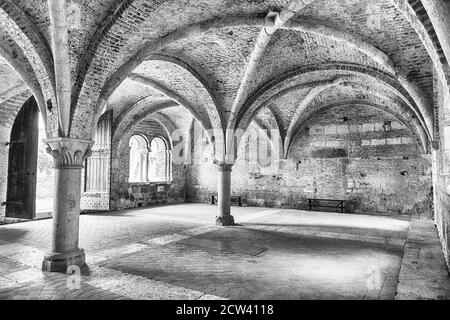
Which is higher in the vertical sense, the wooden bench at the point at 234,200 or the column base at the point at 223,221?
the wooden bench at the point at 234,200

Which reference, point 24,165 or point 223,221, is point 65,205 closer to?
point 223,221

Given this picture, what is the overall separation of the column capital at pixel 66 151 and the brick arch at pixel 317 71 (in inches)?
193

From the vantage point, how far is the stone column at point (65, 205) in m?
4.50

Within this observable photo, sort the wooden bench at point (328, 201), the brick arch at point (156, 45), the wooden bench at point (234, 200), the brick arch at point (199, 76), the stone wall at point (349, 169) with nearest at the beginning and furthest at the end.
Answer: the brick arch at point (156, 45), the brick arch at point (199, 76), the stone wall at point (349, 169), the wooden bench at point (328, 201), the wooden bench at point (234, 200)

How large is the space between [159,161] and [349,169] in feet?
29.5

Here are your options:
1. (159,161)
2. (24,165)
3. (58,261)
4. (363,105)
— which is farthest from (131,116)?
(363,105)

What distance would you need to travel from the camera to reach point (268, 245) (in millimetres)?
6227

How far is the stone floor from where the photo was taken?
3695 mm

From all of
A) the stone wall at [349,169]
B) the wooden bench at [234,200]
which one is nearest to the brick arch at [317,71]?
the stone wall at [349,169]

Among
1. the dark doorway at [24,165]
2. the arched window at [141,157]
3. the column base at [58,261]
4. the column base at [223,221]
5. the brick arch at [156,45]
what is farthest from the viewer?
the arched window at [141,157]

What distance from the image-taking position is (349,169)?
12211 mm

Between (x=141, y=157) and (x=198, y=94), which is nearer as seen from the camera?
(x=198, y=94)

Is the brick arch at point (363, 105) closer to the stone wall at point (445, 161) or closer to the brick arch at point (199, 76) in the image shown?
the stone wall at point (445, 161)
